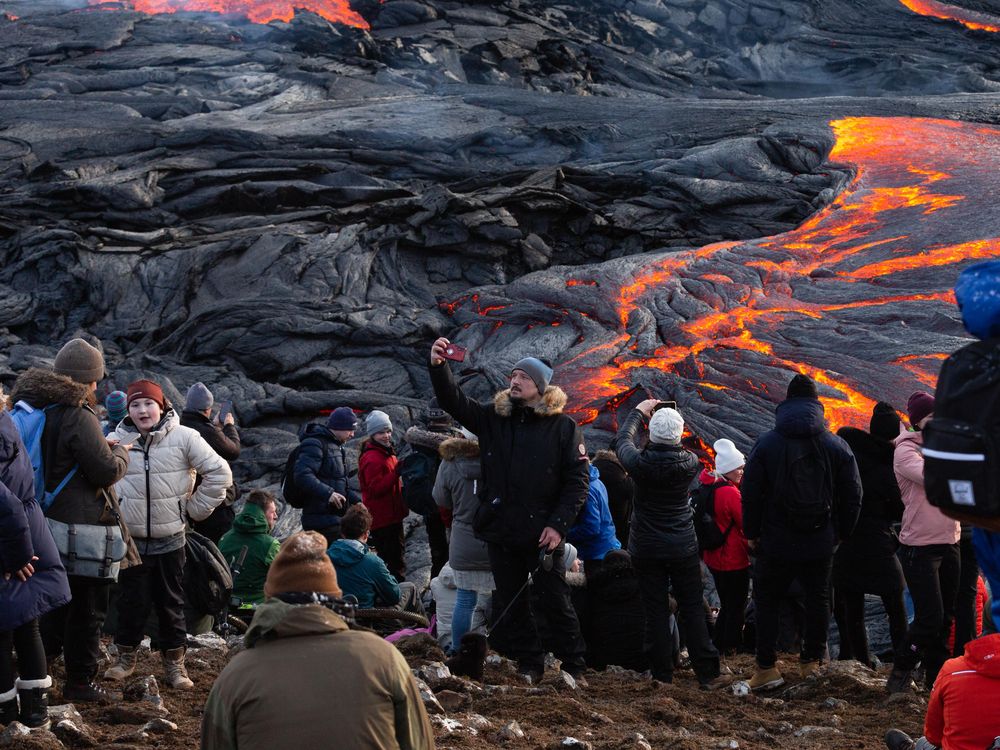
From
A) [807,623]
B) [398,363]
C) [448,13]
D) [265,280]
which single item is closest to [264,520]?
[807,623]

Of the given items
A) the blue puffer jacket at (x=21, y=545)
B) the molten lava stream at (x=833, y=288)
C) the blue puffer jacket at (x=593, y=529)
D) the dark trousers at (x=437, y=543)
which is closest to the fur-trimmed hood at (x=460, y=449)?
the blue puffer jacket at (x=593, y=529)

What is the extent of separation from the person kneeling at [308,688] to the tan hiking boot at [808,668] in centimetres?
551

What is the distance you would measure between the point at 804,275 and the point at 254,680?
19.0m

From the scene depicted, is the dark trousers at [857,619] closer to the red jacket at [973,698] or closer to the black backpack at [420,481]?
the black backpack at [420,481]

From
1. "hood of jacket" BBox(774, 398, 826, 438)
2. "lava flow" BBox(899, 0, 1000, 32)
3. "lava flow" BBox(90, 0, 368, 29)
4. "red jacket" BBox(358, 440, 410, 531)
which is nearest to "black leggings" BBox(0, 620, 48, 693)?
"hood of jacket" BBox(774, 398, 826, 438)

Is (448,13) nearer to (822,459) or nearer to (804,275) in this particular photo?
(804,275)

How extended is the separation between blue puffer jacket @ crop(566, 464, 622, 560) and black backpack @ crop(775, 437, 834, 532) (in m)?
1.70

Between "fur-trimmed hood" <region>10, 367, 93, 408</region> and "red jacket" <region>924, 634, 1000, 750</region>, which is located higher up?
"red jacket" <region>924, 634, 1000, 750</region>

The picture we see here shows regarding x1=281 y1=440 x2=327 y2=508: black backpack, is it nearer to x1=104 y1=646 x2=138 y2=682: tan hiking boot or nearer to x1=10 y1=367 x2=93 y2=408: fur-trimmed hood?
x1=104 y1=646 x2=138 y2=682: tan hiking boot

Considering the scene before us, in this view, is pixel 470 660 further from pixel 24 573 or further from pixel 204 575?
pixel 24 573

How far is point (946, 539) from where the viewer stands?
27.9 ft

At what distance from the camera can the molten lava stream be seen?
1844 centimetres

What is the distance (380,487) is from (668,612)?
4.34 meters

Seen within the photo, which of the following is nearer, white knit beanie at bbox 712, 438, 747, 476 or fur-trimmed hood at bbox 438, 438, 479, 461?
fur-trimmed hood at bbox 438, 438, 479, 461
